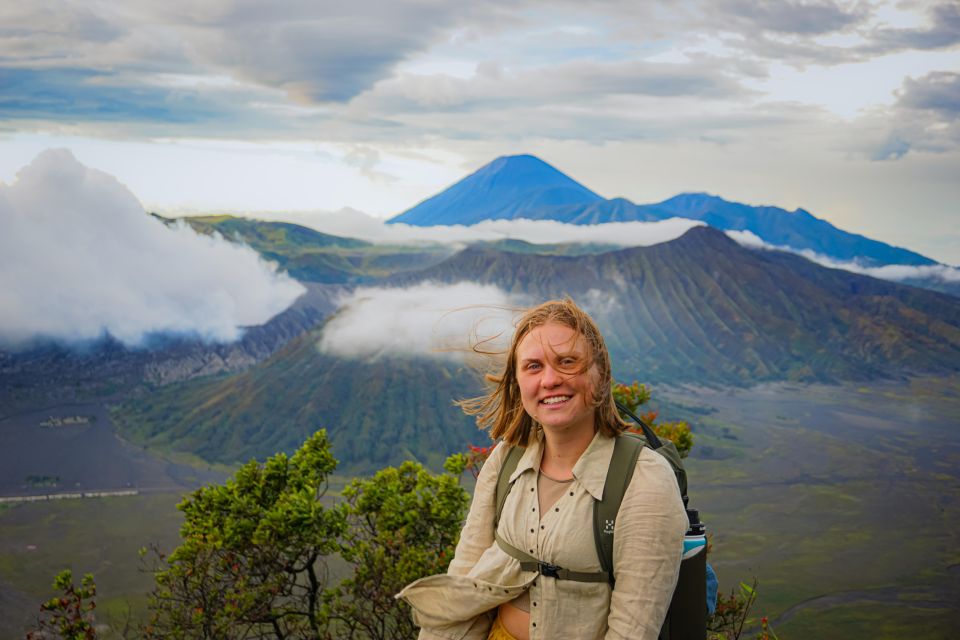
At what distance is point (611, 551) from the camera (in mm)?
3438

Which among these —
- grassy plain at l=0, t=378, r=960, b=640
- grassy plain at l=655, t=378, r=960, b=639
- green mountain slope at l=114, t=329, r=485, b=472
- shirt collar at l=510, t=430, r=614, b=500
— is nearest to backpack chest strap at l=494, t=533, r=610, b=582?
shirt collar at l=510, t=430, r=614, b=500

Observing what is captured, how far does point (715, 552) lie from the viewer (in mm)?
104688

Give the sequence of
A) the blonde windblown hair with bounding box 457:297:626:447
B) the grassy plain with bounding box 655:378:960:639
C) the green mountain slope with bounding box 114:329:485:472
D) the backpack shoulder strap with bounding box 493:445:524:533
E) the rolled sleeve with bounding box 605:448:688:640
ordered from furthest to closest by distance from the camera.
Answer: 1. the green mountain slope with bounding box 114:329:485:472
2. the grassy plain with bounding box 655:378:960:639
3. the backpack shoulder strap with bounding box 493:445:524:533
4. the blonde windblown hair with bounding box 457:297:626:447
5. the rolled sleeve with bounding box 605:448:688:640

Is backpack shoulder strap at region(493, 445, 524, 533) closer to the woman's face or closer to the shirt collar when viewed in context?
the shirt collar

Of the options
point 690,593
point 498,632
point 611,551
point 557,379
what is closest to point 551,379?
point 557,379

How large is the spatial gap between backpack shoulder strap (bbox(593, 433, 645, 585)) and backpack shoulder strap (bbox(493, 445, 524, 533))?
1.85 ft

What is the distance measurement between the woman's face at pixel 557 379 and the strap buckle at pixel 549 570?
0.63m

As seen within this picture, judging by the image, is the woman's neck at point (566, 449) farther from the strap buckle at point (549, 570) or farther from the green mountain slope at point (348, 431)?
the green mountain slope at point (348, 431)

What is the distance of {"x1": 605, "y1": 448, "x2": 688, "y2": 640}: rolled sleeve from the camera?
3.31m

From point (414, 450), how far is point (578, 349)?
174022 mm

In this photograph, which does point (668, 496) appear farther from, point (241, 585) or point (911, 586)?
point (911, 586)

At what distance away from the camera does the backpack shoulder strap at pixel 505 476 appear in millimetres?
3893

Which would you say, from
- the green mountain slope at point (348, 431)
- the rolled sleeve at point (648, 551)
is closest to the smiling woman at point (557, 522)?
the rolled sleeve at point (648, 551)

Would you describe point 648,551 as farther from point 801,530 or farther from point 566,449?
point 801,530
